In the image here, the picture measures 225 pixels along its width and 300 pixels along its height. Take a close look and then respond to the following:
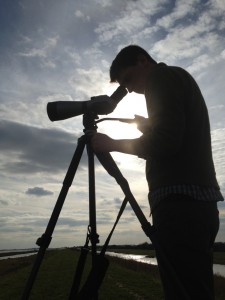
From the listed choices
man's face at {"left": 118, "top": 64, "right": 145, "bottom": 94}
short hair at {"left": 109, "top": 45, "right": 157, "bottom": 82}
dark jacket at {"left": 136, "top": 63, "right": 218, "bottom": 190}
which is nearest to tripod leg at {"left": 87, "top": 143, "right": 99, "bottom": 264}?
dark jacket at {"left": 136, "top": 63, "right": 218, "bottom": 190}

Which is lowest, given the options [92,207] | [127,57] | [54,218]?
[54,218]

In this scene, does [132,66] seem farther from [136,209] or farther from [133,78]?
[136,209]

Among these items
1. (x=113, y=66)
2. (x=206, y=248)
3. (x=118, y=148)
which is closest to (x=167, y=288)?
(x=206, y=248)

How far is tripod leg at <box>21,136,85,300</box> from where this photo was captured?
2445 mm

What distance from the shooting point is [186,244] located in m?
2.26

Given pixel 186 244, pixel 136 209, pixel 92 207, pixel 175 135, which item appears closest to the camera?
pixel 186 244

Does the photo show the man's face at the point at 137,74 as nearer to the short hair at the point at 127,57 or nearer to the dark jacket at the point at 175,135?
the short hair at the point at 127,57

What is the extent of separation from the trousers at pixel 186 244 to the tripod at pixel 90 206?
0.21 ft

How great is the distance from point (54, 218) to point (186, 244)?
106 cm

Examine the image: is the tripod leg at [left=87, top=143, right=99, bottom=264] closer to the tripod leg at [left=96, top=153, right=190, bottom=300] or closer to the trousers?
the tripod leg at [left=96, top=153, right=190, bottom=300]

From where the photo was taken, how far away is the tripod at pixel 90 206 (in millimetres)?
2445

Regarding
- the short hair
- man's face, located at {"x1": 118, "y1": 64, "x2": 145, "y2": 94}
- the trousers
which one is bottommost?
the trousers

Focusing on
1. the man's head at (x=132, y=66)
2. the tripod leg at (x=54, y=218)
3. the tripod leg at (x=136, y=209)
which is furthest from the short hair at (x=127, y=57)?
the tripod leg at (x=136, y=209)

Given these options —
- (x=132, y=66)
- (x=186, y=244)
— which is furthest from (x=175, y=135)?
(x=132, y=66)
